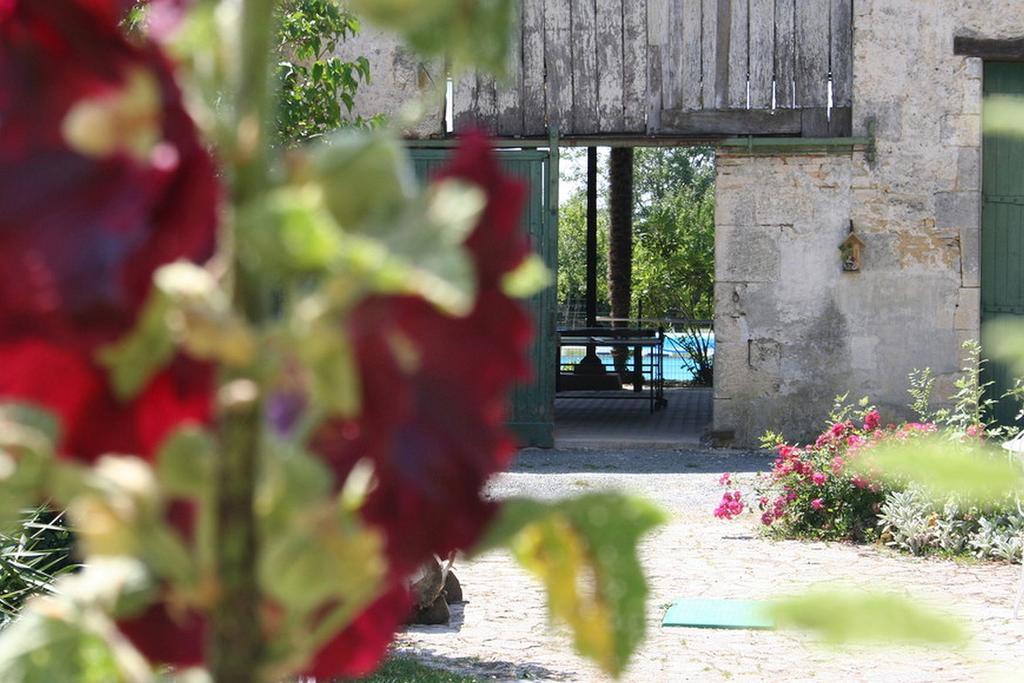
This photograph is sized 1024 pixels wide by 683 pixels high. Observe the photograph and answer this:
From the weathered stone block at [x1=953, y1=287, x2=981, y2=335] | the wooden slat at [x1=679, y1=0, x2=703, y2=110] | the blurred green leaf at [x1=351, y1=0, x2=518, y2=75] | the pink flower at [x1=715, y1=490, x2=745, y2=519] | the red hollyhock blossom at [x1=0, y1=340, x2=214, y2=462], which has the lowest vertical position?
the pink flower at [x1=715, y1=490, x2=745, y2=519]

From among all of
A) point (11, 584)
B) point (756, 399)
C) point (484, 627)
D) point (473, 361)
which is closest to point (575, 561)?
point (473, 361)

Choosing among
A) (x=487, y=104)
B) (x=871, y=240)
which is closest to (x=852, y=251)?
(x=871, y=240)

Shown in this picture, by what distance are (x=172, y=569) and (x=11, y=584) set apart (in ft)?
11.7

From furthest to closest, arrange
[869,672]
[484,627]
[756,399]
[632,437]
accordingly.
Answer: [632,437], [756,399], [484,627], [869,672]

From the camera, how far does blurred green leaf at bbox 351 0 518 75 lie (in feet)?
1.35

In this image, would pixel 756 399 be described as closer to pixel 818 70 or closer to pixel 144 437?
pixel 818 70

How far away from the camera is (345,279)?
36cm

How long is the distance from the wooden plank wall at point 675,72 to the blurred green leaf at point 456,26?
1121 centimetres

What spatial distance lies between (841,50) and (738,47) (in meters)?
0.89

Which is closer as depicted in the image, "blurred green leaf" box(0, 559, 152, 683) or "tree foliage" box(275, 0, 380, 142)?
"blurred green leaf" box(0, 559, 152, 683)

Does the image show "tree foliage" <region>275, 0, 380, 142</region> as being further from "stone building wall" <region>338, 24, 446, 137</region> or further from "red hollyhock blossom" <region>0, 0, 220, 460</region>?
"stone building wall" <region>338, 24, 446, 137</region>

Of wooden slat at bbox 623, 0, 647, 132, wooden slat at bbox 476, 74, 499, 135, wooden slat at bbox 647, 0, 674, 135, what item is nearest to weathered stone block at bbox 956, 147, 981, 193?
wooden slat at bbox 647, 0, 674, 135

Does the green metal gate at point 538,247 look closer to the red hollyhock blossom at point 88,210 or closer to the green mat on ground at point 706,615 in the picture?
the green mat on ground at point 706,615

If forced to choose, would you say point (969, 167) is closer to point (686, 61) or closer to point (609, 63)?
point (686, 61)
